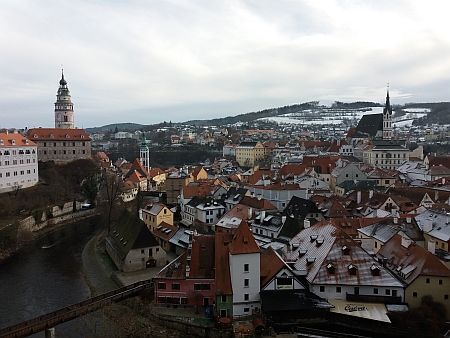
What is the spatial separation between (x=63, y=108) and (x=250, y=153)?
44.1 meters

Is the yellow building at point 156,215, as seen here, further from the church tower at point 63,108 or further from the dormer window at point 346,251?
the church tower at point 63,108

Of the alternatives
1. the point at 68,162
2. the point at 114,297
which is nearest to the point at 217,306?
the point at 114,297

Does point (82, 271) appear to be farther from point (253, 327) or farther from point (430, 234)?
point (430, 234)

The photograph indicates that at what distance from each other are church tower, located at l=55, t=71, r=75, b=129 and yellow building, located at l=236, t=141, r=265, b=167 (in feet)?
135

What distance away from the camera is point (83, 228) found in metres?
47.8

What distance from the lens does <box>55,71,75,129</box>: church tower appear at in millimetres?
87188

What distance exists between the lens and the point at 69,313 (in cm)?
2191

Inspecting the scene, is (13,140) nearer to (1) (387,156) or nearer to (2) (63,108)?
(2) (63,108)

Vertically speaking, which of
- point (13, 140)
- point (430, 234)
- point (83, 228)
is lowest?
point (83, 228)

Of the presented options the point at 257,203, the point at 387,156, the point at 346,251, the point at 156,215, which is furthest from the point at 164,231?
the point at 387,156

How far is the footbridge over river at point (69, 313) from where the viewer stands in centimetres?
2023

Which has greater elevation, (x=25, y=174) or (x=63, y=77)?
(x=63, y=77)

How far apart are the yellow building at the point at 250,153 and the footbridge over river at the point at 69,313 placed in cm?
7881

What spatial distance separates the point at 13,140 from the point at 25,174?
4605 millimetres
